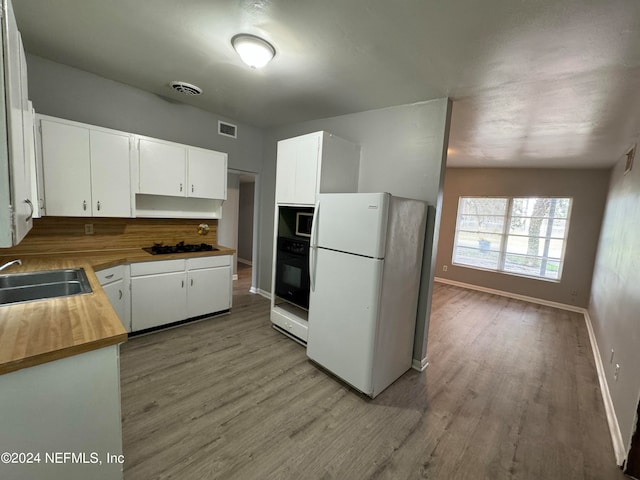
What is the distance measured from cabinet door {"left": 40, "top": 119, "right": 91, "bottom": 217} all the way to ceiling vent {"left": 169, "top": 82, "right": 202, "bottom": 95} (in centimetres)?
92

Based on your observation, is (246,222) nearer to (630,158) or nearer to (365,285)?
(365,285)

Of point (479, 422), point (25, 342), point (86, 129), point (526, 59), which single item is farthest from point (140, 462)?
point (526, 59)

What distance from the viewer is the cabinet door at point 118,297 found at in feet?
8.48

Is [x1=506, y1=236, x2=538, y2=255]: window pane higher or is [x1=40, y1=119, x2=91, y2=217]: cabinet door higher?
[x1=40, y1=119, x2=91, y2=217]: cabinet door

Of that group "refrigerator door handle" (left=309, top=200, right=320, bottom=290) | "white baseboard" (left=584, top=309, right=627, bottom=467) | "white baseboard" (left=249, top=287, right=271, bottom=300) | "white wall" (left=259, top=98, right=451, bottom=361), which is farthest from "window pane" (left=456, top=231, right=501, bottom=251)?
"refrigerator door handle" (left=309, top=200, right=320, bottom=290)

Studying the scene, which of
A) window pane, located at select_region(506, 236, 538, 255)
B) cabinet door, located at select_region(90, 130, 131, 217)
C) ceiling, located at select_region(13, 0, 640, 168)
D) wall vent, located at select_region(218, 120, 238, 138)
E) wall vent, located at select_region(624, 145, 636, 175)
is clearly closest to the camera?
ceiling, located at select_region(13, 0, 640, 168)

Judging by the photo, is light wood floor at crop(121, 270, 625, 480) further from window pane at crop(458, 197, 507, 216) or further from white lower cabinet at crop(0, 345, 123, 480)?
window pane at crop(458, 197, 507, 216)

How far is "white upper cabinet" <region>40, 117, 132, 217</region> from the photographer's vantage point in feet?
7.88

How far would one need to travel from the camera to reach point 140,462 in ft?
5.13

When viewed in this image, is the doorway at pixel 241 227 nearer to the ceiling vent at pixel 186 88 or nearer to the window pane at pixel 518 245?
the ceiling vent at pixel 186 88

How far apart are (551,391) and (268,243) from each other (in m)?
3.72

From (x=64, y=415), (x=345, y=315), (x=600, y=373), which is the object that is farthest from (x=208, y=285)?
(x=600, y=373)

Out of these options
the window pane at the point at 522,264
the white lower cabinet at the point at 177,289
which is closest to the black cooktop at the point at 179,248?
the white lower cabinet at the point at 177,289

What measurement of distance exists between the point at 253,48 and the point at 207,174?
5.93 ft
